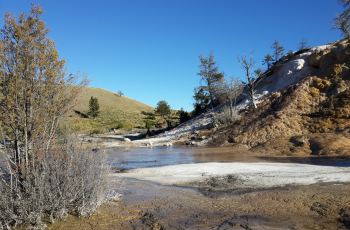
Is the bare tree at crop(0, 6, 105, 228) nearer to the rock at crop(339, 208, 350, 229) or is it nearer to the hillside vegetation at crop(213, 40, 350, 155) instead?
the rock at crop(339, 208, 350, 229)

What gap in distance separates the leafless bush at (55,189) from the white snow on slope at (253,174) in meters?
5.48

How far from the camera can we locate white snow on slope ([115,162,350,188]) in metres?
14.1

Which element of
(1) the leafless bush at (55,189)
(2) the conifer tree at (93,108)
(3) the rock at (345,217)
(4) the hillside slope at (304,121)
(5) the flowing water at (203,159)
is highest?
(2) the conifer tree at (93,108)

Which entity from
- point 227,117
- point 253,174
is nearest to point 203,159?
point 253,174

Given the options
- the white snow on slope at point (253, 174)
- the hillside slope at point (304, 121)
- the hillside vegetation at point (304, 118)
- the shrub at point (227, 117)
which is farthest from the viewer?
the shrub at point (227, 117)

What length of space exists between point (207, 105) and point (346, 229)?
62668mm

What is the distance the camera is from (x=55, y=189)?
30.7 ft

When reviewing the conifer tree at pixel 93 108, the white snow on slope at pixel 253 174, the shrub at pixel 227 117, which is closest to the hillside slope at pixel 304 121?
the shrub at pixel 227 117

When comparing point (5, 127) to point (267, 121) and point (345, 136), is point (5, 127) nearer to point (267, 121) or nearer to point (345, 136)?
point (345, 136)

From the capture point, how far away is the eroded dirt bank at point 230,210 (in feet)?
30.2

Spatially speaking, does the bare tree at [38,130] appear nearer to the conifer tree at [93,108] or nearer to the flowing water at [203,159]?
the flowing water at [203,159]

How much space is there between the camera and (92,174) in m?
10.1

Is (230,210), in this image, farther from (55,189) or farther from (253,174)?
(253,174)

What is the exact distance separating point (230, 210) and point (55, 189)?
13.4 feet
